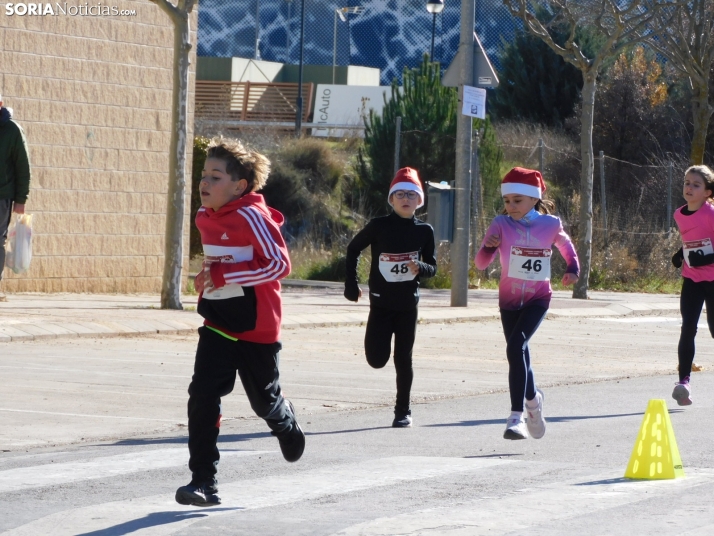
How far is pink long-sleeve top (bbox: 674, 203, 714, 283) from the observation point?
1034 cm

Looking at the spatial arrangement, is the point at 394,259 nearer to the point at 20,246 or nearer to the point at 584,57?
the point at 20,246

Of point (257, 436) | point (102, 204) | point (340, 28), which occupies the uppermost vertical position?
point (340, 28)

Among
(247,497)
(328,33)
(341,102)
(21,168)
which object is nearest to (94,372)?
(21,168)

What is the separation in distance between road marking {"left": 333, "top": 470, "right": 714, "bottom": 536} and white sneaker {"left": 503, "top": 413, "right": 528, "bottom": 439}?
117 centimetres

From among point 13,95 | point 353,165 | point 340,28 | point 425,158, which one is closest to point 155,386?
point 13,95

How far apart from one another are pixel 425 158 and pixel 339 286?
25.3 feet

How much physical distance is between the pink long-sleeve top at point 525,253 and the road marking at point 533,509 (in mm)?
1821

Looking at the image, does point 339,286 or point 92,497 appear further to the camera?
point 339,286

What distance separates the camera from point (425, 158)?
29875mm

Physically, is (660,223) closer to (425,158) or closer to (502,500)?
(425,158)

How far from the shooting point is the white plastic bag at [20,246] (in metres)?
13.1

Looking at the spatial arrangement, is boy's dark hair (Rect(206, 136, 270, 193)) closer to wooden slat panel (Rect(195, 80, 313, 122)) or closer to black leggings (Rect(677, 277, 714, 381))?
black leggings (Rect(677, 277, 714, 381))

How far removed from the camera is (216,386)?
6.13m

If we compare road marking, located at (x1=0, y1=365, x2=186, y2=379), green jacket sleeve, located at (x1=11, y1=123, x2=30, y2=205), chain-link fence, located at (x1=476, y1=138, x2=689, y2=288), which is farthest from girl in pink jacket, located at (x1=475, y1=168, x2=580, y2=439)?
chain-link fence, located at (x1=476, y1=138, x2=689, y2=288)
